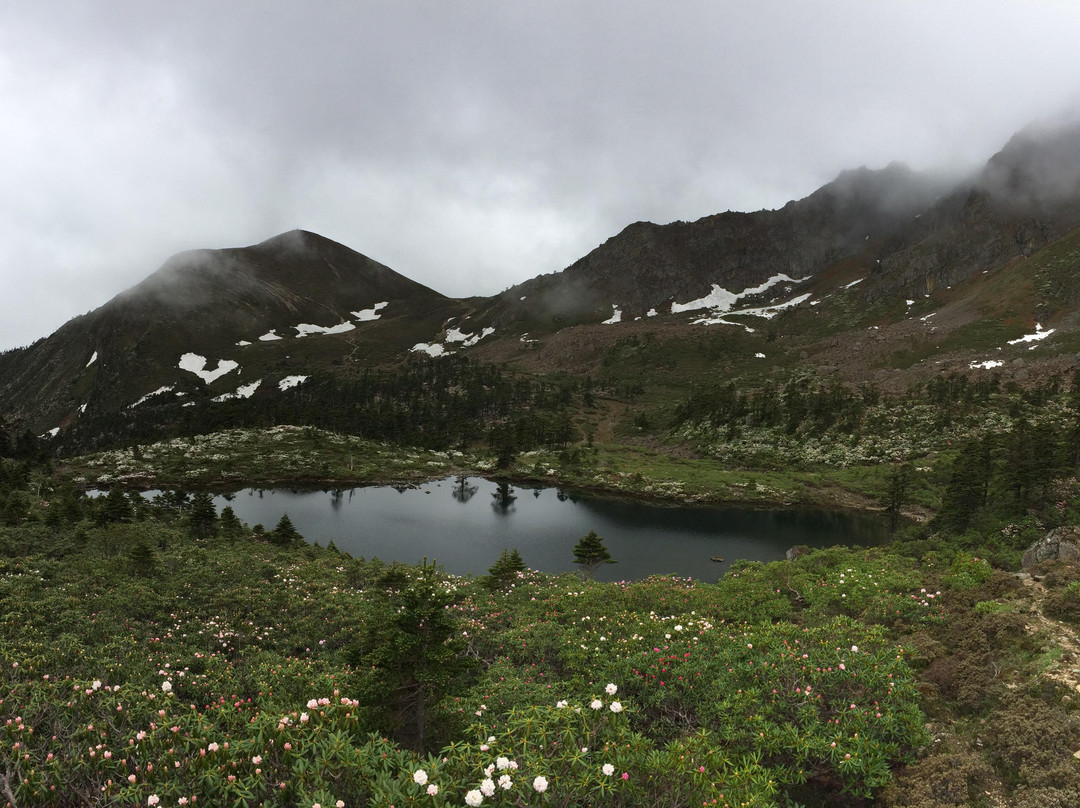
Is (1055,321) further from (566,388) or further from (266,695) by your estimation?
(266,695)

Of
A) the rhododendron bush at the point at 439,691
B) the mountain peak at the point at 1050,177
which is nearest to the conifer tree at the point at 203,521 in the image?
the rhododendron bush at the point at 439,691

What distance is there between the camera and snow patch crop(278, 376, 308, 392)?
17918 centimetres

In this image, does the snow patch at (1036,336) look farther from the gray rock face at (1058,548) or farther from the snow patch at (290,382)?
the snow patch at (290,382)

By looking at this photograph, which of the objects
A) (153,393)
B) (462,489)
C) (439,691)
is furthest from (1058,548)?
(153,393)

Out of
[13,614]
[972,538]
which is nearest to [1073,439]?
[972,538]

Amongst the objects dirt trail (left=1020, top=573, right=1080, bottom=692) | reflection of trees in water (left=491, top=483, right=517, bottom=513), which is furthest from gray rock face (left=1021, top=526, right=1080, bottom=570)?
reflection of trees in water (left=491, top=483, right=517, bottom=513)

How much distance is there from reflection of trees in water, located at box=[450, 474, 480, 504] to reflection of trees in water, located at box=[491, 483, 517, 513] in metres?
3.51

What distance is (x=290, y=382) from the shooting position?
184m

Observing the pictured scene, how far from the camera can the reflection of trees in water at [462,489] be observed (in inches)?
2766

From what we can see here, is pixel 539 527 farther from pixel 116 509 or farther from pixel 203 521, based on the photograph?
pixel 116 509

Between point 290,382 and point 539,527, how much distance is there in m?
160

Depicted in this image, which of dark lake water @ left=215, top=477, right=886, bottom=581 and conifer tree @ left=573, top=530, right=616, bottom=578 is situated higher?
conifer tree @ left=573, top=530, right=616, bottom=578

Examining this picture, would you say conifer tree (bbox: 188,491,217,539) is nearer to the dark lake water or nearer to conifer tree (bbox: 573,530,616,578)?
the dark lake water

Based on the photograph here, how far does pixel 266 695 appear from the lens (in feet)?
32.7
